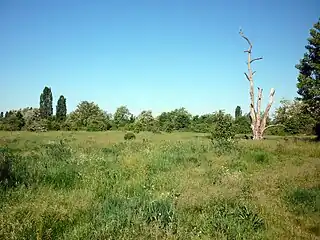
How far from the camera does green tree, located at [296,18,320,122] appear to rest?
3041 cm

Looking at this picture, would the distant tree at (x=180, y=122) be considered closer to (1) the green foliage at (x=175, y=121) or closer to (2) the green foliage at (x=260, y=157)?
(1) the green foliage at (x=175, y=121)

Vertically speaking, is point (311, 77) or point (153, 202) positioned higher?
point (311, 77)

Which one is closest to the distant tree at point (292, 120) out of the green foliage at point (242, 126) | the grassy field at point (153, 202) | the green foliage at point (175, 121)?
the green foliage at point (242, 126)

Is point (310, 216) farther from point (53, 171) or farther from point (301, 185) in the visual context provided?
point (53, 171)

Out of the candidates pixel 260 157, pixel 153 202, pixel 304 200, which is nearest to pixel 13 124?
pixel 260 157

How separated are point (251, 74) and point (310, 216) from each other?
27991mm

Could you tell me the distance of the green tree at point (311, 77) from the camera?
30406 millimetres

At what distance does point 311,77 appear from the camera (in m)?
31.7

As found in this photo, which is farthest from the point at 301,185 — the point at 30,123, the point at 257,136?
the point at 30,123

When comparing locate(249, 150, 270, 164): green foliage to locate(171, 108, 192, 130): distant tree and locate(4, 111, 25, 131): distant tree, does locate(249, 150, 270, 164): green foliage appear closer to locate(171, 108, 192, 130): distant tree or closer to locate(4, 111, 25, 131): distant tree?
locate(4, 111, 25, 131): distant tree

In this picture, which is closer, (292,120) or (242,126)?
(292,120)

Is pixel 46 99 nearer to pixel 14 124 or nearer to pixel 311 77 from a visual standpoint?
pixel 14 124

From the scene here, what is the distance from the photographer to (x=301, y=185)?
9.02 metres

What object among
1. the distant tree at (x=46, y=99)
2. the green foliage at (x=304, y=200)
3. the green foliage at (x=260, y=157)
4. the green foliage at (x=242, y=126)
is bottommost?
the green foliage at (x=304, y=200)
